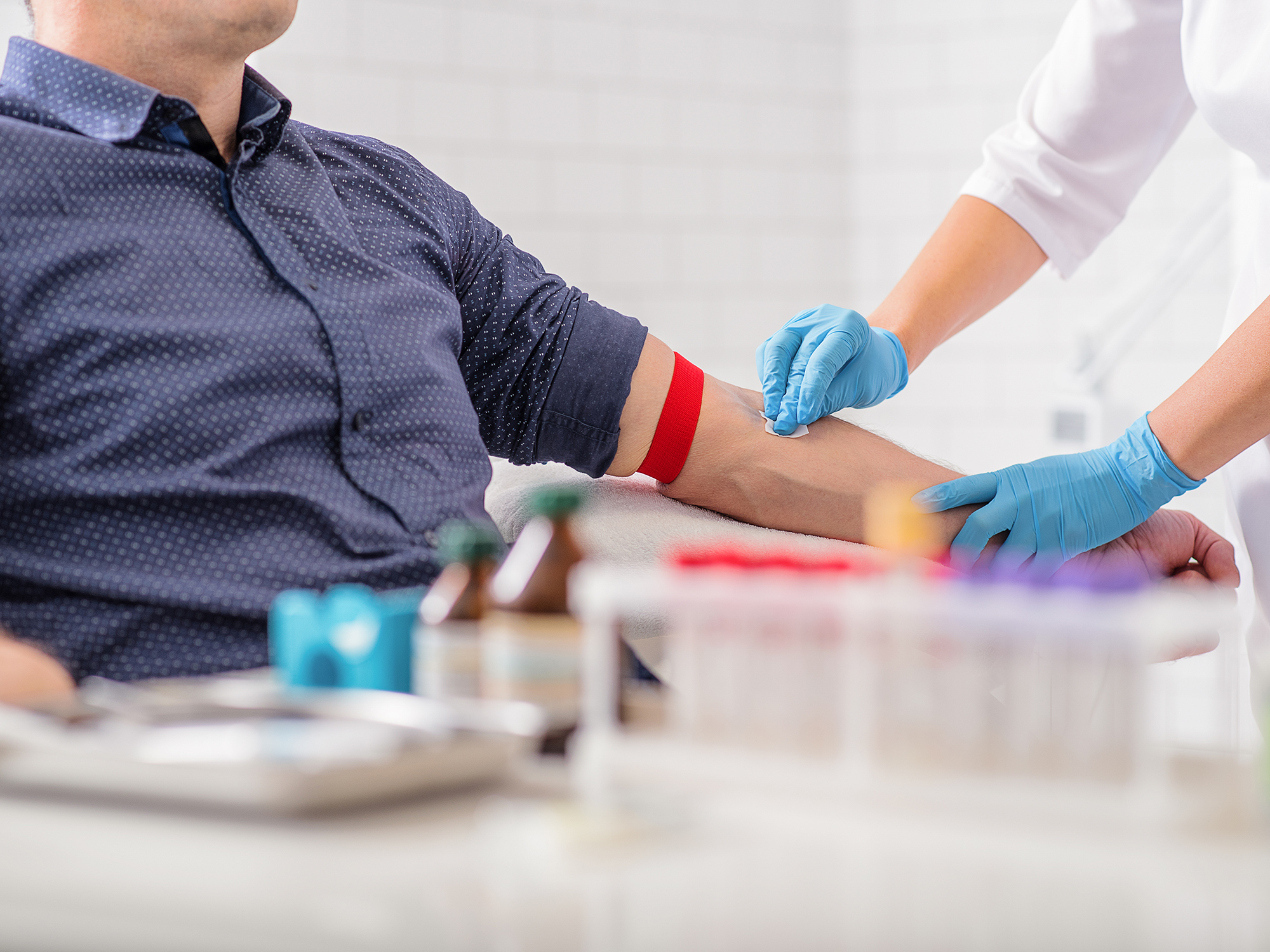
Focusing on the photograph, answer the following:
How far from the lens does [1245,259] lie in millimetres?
1759

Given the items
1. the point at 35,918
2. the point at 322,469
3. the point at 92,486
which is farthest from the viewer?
the point at 322,469

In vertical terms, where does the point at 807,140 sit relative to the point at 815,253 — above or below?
above

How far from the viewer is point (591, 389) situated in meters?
1.55

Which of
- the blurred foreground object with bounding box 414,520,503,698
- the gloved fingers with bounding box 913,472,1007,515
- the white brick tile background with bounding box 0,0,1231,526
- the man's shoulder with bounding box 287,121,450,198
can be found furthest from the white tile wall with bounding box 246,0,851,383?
the blurred foreground object with bounding box 414,520,503,698

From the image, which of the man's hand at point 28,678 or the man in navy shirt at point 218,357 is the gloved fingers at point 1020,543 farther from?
the man's hand at point 28,678

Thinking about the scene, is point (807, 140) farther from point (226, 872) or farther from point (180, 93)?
point (226, 872)

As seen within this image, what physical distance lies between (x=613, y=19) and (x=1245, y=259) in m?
2.12

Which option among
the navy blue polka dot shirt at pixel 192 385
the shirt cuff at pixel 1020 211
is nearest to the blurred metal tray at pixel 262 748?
the navy blue polka dot shirt at pixel 192 385

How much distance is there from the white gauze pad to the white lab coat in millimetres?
533

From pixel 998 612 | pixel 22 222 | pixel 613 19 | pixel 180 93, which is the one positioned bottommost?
pixel 998 612

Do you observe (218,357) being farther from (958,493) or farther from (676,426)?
(958,493)

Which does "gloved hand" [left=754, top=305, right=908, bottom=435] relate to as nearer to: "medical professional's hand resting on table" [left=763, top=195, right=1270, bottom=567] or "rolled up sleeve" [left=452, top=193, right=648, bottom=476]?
"medical professional's hand resting on table" [left=763, top=195, right=1270, bottom=567]

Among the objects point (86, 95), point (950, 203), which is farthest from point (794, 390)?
point (950, 203)

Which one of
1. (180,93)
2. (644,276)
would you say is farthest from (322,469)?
(644,276)
